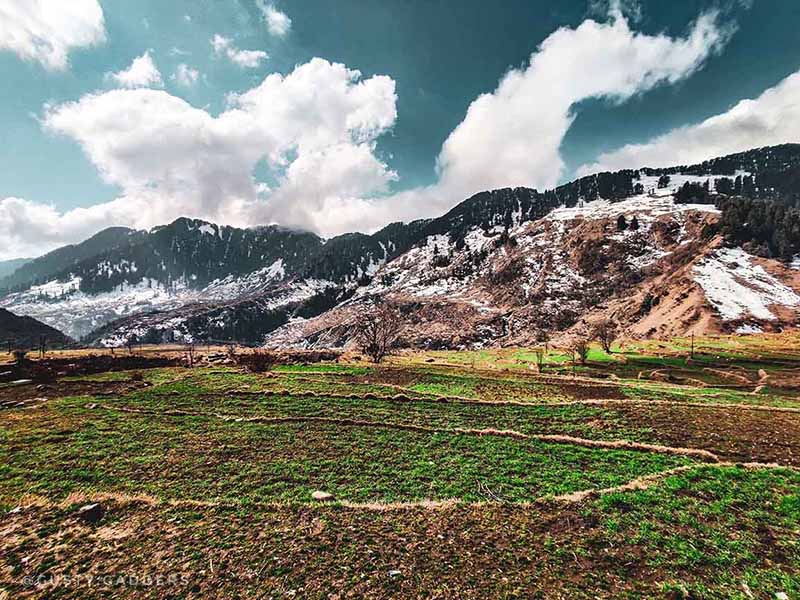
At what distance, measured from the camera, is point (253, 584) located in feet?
39.0

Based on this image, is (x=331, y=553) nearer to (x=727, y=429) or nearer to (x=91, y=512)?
(x=91, y=512)

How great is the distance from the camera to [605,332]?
104250mm

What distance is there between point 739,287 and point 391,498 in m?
208

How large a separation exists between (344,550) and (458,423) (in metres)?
16.9

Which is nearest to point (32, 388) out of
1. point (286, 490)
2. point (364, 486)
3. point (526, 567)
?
point (286, 490)

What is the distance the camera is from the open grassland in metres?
12.4

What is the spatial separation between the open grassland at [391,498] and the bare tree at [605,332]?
6714cm

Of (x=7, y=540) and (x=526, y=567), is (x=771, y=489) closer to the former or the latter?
(x=526, y=567)

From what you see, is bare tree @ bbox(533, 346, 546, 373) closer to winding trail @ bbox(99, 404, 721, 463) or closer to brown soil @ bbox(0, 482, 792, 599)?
winding trail @ bbox(99, 404, 721, 463)

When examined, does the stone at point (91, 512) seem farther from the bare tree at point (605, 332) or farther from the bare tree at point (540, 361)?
the bare tree at point (605, 332)

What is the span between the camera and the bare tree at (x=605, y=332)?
97.9 m

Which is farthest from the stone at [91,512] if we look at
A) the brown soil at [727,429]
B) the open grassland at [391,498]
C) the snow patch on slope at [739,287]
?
the snow patch on slope at [739,287]

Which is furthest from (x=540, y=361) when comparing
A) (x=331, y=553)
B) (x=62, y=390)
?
(x=62, y=390)

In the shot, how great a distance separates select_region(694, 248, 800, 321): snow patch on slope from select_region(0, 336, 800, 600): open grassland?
483 ft
